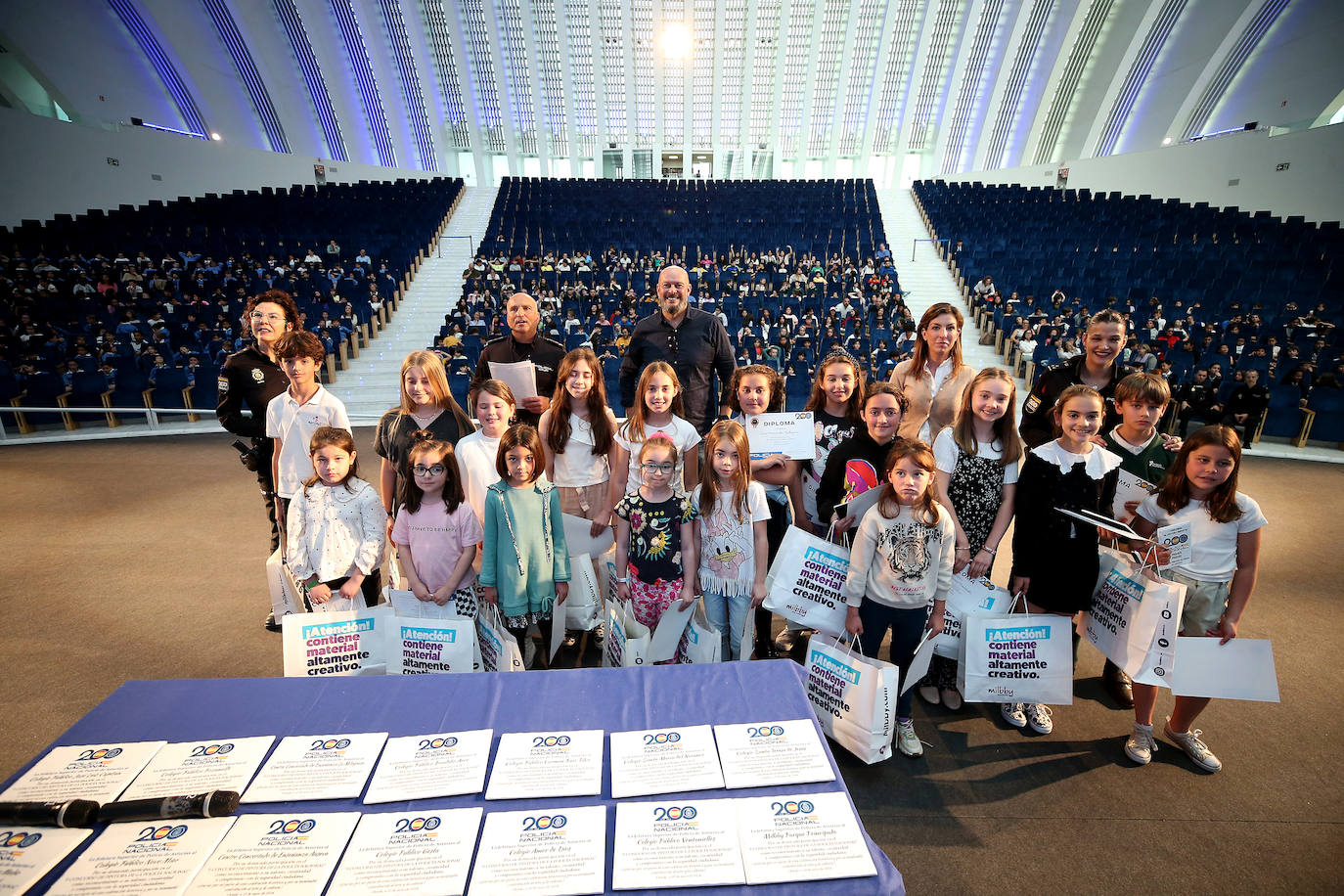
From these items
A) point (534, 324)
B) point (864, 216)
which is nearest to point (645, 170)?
point (864, 216)

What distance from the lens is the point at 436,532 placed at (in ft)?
8.49

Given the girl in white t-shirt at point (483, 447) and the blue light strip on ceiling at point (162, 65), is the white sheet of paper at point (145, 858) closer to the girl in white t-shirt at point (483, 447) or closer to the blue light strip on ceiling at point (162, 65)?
the girl in white t-shirt at point (483, 447)

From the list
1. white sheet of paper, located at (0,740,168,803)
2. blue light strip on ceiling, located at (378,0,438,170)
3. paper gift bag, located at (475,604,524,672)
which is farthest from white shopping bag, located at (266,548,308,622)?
blue light strip on ceiling, located at (378,0,438,170)

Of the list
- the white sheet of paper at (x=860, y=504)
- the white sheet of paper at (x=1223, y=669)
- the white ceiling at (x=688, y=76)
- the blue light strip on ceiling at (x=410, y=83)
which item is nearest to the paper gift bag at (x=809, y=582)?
the white sheet of paper at (x=860, y=504)

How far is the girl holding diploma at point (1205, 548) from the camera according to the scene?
2.21m

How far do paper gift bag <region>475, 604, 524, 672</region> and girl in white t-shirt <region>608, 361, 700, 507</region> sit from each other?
0.86m

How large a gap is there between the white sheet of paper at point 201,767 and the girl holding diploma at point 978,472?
256 cm

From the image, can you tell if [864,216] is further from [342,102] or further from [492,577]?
[342,102]

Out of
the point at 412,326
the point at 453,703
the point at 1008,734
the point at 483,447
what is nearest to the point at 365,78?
the point at 412,326

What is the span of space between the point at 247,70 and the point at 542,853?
29069 millimetres

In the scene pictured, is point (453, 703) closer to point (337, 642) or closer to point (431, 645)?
point (431, 645)

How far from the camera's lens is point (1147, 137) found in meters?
19.3

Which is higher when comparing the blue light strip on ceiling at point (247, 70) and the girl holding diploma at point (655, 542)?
the blue light strip on ceiling at point (247, 70)

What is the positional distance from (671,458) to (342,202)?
19.2 m
